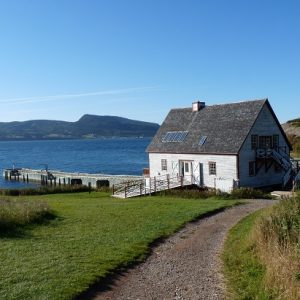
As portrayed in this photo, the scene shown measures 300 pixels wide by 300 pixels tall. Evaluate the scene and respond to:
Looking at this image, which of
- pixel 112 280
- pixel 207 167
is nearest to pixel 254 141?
pixel 207 167

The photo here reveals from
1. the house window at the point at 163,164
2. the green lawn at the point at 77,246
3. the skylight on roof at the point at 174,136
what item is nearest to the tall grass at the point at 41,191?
the house window at the point at 163,164

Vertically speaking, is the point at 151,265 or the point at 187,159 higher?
the point at 187,159

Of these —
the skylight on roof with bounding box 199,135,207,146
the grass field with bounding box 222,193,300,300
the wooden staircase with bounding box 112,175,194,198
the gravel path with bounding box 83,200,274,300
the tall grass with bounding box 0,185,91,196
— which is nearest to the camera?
the grass field with bounding box 222,193,300,300

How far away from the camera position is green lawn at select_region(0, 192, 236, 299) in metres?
12.3

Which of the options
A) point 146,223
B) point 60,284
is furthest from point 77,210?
point 60,284

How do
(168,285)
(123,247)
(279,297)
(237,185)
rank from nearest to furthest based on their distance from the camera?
(279,297), (168,285), (123,247), (237,185)

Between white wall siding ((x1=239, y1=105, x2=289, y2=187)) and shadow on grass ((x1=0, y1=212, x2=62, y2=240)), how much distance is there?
20.6m

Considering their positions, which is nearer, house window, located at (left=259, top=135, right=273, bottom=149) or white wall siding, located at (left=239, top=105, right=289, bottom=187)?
white wall siding, located at (left=239, top=105, right=289, bottom=187)

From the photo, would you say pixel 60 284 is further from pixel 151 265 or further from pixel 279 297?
pixel 279 297

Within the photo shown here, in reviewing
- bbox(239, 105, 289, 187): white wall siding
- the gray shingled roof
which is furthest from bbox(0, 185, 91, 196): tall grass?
bbox(239, 105, 289, 187): white wall siding

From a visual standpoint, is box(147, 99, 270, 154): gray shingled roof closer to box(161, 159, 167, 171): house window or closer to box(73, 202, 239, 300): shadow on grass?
box(161, 159, 167, 171): house window

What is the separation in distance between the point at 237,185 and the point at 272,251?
2382 centimetres

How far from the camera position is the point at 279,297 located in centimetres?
1088

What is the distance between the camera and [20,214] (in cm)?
2066
